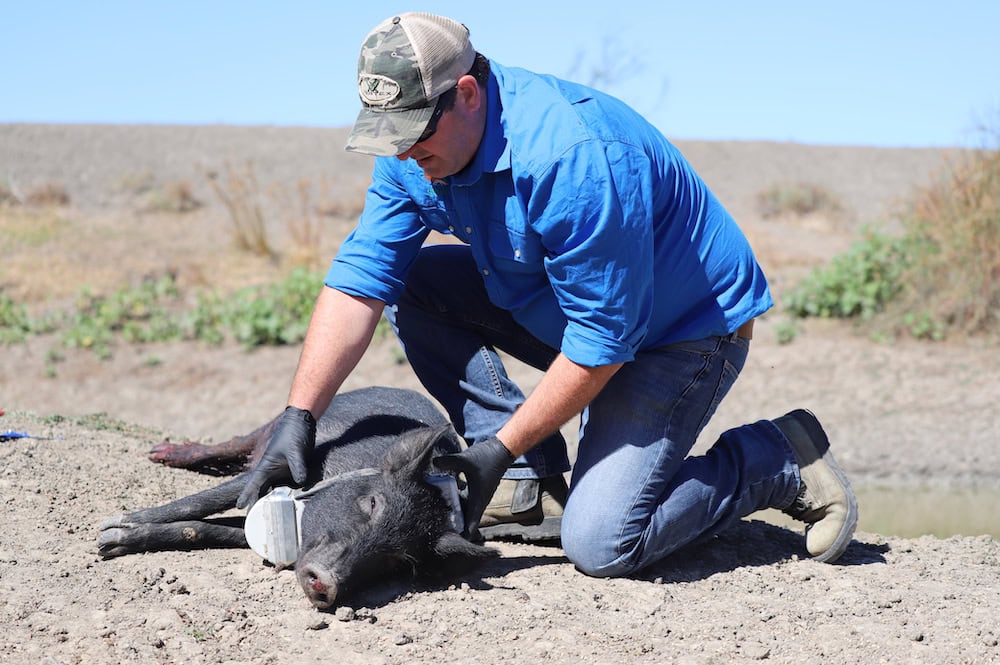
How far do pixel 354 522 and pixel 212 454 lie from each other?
5.68ft

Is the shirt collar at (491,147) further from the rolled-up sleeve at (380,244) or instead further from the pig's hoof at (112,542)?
the pig's hoof at (112,542)

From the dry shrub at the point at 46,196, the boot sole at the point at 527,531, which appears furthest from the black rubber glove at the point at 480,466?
the dry shrub at the point at 46,196

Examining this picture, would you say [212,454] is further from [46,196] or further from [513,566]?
[46,196]

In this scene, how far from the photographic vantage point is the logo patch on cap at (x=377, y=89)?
3305mm

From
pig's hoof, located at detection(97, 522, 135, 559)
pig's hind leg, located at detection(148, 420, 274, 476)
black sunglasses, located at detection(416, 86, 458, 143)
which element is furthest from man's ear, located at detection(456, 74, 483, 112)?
pig's hind leg, located at detection(148, 420, 274, 476)

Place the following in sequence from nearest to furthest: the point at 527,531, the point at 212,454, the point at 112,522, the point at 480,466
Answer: the point at 480,466
the point at 112,522
the point at 527,531
the point at 212,454

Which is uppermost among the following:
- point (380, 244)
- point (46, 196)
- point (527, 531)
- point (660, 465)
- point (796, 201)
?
point (380, 244)

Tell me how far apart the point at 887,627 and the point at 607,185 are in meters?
1.73

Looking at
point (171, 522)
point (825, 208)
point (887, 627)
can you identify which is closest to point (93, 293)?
point (171, 522)

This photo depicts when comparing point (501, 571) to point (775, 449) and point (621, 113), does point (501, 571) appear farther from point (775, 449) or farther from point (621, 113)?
point (621, 113)

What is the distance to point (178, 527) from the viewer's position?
3965 millimetres

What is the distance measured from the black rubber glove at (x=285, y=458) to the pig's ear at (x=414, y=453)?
0.32 m

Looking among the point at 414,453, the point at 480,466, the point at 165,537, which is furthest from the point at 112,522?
the point at 480,466

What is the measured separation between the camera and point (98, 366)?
30.7 feet
